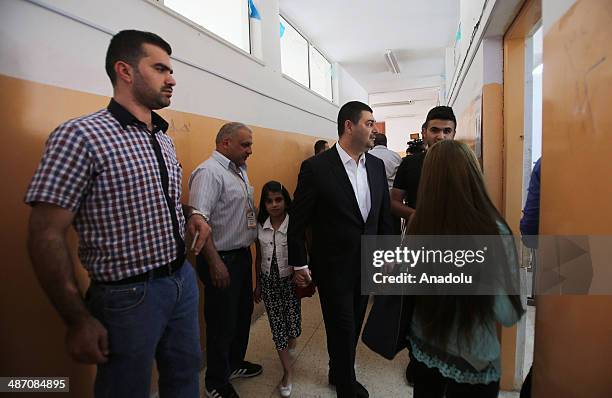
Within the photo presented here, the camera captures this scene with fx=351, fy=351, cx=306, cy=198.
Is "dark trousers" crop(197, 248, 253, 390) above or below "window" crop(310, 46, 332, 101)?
below

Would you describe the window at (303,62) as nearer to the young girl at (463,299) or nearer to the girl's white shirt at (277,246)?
the girl's white shirt at (277,246)

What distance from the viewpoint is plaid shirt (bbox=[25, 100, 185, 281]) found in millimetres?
1017

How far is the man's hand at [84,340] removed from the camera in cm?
101

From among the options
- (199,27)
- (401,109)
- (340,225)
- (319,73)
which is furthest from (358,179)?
(401,109)

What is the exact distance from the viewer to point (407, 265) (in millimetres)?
1248

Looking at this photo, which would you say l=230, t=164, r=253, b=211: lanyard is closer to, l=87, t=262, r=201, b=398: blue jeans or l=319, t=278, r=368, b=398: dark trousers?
l=319, t=278, r=368, b=398: dark trousers

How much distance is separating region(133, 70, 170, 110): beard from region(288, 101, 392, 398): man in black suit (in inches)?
31.4

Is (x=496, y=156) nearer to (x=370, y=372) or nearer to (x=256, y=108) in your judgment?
(x=370, y=372)

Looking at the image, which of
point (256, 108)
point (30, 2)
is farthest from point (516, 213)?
point (30, 2)

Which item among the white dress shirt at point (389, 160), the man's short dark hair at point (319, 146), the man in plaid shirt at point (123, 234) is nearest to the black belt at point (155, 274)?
the man in plaid shirt at point (123, 234)

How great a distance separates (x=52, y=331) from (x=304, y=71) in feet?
15.3

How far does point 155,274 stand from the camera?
4.02 feet

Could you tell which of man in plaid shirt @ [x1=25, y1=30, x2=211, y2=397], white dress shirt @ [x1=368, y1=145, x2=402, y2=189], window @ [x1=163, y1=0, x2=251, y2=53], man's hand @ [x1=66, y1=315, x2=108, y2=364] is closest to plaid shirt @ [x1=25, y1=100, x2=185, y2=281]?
man in plaid shirt @ [x1=25, y1=30, x2=211, y2=397]

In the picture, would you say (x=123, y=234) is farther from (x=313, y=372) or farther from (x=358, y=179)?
(x=313, y=372)
